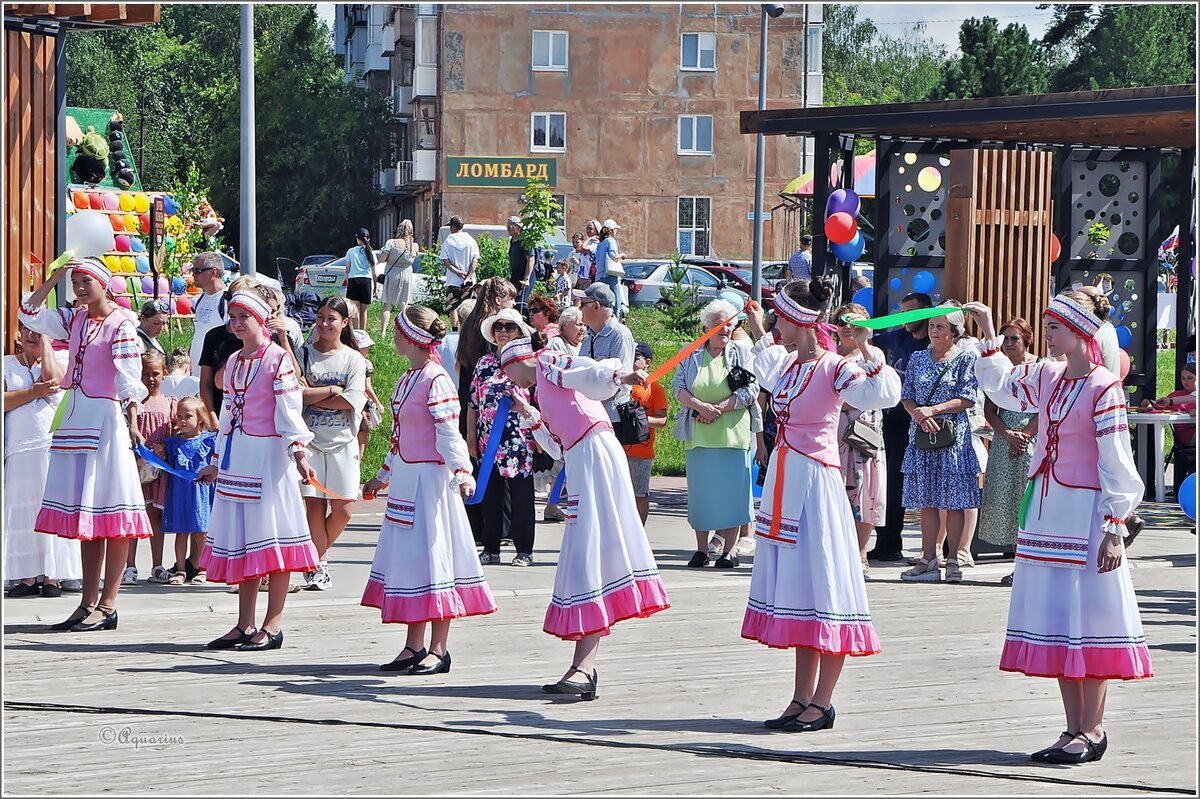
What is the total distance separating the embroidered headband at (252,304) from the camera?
364 inches

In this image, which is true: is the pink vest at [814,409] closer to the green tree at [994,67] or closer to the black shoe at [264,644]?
the black shoe at [264,644]

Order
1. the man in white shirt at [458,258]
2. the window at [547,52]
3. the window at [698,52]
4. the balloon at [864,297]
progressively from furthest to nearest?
the window at [547,52], the window at [698,52], the man in white shirt at [458,258], the balloon at [864,297]

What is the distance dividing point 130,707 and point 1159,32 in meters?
64.6

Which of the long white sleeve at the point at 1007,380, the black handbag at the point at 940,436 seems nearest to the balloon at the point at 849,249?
the black handbag at the point at 940,436

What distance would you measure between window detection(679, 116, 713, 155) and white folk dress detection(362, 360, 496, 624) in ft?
157

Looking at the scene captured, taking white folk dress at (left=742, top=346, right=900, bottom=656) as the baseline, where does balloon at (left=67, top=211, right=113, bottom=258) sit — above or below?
above

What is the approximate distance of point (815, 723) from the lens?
7523 millimetres

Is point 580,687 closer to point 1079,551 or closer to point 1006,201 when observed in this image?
point 1079,551

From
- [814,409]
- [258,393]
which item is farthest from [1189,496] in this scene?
[258,393]

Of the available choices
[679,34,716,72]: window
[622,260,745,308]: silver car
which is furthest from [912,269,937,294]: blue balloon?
[679,34,716,72]: window

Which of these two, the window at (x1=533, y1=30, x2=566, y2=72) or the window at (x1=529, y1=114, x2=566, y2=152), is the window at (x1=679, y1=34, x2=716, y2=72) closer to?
the window at (x1=533, y1=30, x2=566, y2=72)

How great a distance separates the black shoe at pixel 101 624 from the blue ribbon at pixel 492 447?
2148 mm

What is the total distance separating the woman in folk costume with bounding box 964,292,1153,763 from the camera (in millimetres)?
6922

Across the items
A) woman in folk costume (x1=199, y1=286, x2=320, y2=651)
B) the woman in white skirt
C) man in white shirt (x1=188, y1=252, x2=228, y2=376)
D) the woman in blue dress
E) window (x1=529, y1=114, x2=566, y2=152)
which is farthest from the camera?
window (x1=529, y1=114, x2=566, y2=152)
